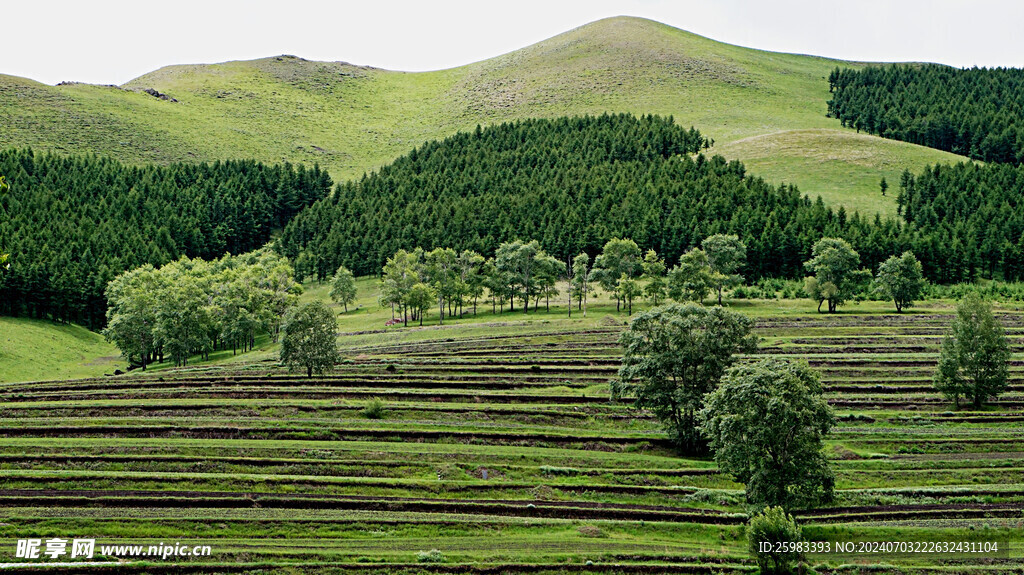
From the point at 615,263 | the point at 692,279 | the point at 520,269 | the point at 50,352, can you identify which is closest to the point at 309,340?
the point at 50,352

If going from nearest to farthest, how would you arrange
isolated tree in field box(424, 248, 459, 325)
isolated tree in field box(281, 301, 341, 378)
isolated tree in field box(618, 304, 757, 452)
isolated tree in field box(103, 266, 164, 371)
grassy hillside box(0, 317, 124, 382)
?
isolated tree in field box(618, 304, 757, 452), isolated tree in field box(281, 301, 341, 378), grassy hillside box(0, 317, 124, 382), isolated tree in field box(103, 266, 164, 371), isolated tree in field box(424, 248, 459, 325)

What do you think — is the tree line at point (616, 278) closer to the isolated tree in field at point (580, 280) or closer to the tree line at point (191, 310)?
the isolated tree in field at point (580, 280)

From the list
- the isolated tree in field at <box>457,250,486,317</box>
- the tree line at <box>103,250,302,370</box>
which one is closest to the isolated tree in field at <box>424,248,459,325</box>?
the isolated tree in field at <box>457,250,486,317</box>

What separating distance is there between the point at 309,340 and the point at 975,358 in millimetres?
77408

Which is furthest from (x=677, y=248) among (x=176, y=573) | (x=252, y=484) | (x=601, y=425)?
(x=176, y=573)

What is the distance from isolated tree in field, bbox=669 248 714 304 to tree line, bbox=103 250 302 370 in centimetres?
7209

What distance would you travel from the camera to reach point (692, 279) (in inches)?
5502

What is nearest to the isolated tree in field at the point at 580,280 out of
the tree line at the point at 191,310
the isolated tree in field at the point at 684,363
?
the tree line at the point at 191,310

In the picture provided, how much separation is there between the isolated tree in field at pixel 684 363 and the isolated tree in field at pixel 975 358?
27.4m

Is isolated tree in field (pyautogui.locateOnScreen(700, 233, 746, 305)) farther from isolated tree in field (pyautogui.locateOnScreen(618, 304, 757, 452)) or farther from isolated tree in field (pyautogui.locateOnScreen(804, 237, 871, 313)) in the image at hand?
isolated tree in field (pyautogui.locateOnScreen(618, 304, 757, 452))

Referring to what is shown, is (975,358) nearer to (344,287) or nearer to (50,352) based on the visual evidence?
(344,287)

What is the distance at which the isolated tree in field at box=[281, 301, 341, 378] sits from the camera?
96688 millimetres

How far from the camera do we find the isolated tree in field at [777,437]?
51.4 meters

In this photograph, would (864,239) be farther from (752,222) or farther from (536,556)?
(536,556)
